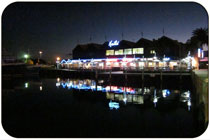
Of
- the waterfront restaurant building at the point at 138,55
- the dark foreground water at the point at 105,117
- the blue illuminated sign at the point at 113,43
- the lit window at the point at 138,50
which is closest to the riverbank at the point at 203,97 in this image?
the dark foreground water at the point at 105,117

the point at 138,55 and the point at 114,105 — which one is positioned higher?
the point at 138,55

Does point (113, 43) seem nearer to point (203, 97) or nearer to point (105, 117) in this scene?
point (105, 117)

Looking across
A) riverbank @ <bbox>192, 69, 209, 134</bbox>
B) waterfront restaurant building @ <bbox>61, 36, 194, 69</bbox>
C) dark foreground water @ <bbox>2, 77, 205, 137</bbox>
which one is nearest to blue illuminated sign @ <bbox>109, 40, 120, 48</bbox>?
waterfront restaurant building @ <bbox>61, 36, 194, 69</bbox>

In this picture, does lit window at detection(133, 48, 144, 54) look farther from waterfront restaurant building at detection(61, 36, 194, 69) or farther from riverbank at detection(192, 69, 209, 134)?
riverbank at detection(192, 69, 209, 134)

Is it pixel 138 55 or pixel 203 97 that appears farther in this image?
pixel 138 55

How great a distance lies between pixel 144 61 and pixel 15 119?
83.6 feet

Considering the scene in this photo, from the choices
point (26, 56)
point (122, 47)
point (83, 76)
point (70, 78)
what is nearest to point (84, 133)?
point (83, 76)

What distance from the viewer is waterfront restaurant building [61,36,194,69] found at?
1436 inches

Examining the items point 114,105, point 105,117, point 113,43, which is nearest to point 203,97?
point 105,117

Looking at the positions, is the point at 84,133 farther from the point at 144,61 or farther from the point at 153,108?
the point at 144,61

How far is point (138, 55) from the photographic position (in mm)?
40938

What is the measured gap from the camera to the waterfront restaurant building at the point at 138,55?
3647 centimetres

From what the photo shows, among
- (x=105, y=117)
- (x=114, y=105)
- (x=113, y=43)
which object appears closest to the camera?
(x=105, y=117)

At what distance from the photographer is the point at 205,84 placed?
936 centimetres
